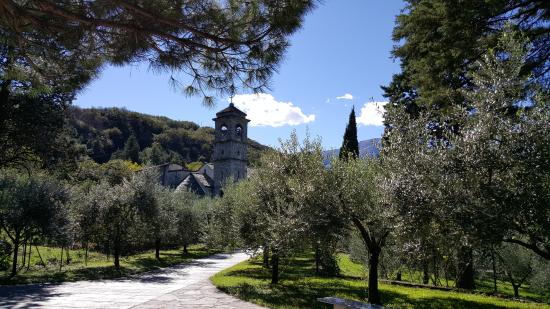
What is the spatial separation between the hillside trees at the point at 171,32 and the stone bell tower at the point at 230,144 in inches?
2175

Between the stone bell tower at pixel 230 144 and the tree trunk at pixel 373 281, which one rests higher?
the stone bell tower at pixel 230 144

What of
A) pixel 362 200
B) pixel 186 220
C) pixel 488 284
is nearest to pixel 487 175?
pixel 362 200

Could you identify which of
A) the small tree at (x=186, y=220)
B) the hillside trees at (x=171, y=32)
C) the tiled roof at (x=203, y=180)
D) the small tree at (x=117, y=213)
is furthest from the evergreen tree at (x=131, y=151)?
the hillside trees at (x=171, y=32)

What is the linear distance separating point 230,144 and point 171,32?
190ft

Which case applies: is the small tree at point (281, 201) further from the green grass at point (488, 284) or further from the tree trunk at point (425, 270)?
the green grass at point (488, 284)

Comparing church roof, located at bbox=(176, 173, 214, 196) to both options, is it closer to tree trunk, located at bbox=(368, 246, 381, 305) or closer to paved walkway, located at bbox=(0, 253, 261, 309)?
paved walkway, located at bbox=(0, 253, 261, 309)

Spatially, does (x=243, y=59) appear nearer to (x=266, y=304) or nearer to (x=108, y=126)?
(x=266, y=304)

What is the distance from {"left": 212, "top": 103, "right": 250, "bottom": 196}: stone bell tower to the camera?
6456 cm

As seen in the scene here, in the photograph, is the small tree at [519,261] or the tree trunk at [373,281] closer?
the tree trunk at [373,281]

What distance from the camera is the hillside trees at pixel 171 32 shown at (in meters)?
6.72

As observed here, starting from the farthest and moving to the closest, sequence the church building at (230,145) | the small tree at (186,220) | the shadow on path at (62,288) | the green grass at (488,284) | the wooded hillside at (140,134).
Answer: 1. the wooded hillside at (140,134)
2. the church building at (230,145)
3. the small tree at (186,220)
4. the green grass at (488,284)
5. the shadow on path at (62,288)

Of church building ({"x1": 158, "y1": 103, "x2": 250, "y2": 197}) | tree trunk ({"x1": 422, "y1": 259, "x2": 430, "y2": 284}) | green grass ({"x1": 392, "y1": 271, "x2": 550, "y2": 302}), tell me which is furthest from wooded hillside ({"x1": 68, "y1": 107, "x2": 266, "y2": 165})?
tree trunk ({"x1": 422, "y1": 259, "x2": 430, "y2": 284})

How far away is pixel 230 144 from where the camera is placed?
64.9 metres

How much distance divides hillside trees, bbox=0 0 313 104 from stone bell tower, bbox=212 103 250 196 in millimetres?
55253
